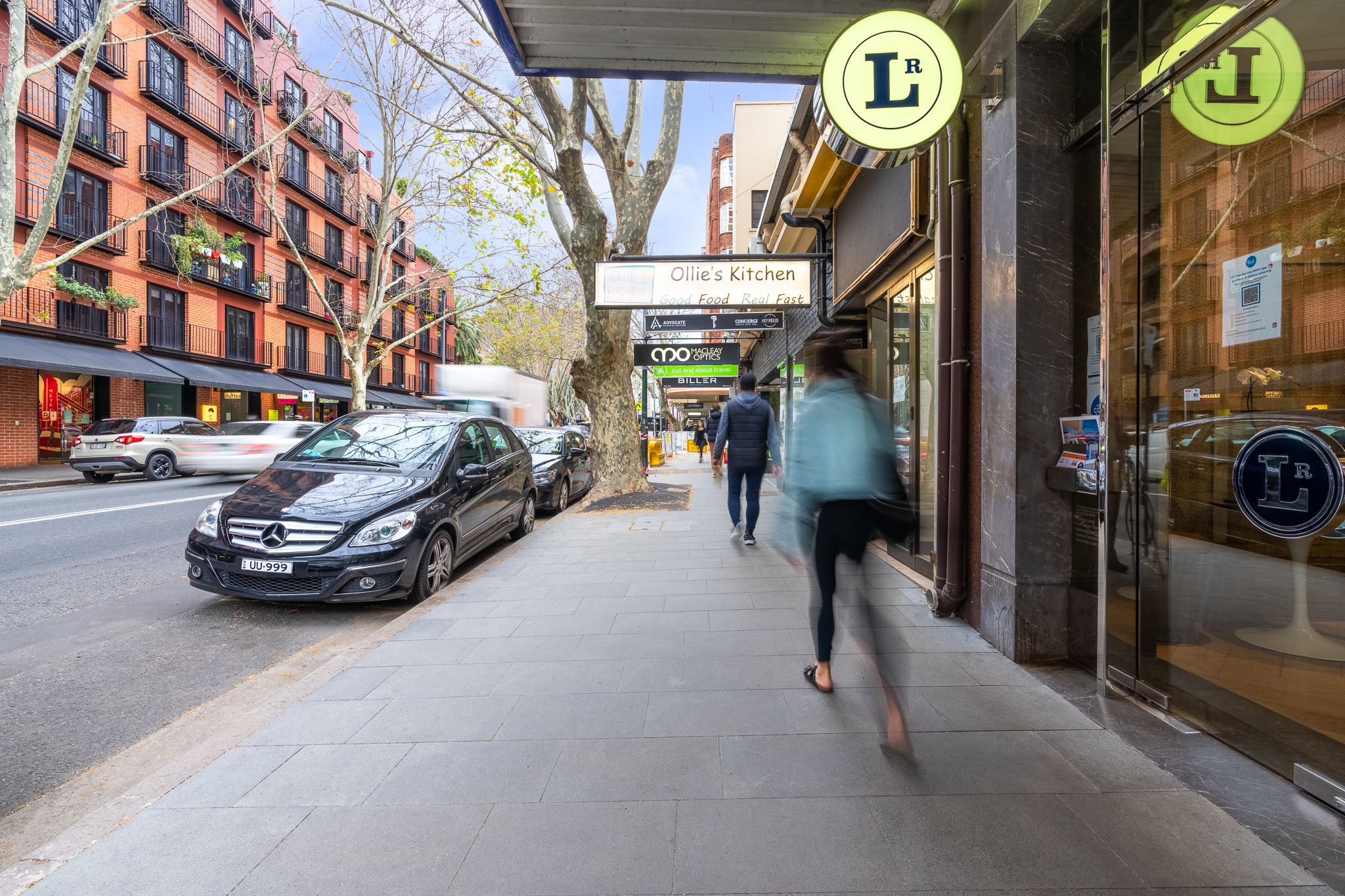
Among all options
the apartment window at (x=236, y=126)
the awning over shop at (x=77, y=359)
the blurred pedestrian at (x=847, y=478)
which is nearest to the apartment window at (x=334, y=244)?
the apartment window at (x=236, y=126)

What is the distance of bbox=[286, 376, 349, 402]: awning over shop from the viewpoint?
31.2 metres

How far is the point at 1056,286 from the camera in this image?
395 cm

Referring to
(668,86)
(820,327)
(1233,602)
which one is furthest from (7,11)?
(1233,602)

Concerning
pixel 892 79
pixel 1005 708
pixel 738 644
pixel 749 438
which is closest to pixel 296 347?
pixel 749 438

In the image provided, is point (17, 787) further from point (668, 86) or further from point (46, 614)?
point (668, 86)

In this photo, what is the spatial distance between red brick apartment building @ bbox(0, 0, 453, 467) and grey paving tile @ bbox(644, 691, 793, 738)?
17.3 meters

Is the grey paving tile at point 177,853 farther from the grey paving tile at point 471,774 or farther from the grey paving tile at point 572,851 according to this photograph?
the grey paving tile at point 572,851

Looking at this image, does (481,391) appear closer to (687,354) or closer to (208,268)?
(687,354)

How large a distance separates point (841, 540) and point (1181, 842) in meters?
1.60

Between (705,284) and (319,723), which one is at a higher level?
(705,284)

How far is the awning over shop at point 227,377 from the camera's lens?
24.4m

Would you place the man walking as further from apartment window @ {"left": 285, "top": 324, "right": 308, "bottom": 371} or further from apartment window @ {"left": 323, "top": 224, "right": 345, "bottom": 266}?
apartment window @ {"left": 323, "top": 224, "right": 345, "bottom": 266}

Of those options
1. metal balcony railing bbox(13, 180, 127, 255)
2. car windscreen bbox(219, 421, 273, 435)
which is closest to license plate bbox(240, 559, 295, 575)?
car windscreen bbox(219, 421, 273, 435)

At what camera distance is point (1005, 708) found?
11.0ft
